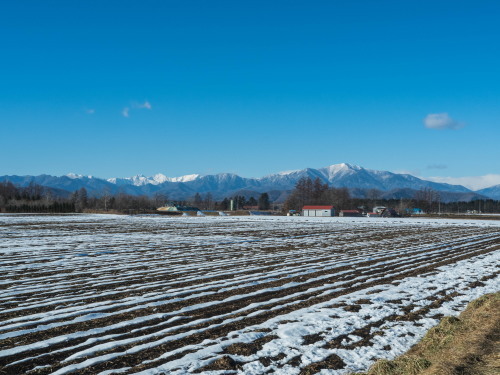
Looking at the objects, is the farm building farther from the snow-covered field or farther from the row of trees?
the snow-covered field

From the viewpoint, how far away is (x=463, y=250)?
23156mm

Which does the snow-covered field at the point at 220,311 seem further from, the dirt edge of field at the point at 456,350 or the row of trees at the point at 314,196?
the row of trees at the point at 314,196

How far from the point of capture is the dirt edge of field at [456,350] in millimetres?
6008

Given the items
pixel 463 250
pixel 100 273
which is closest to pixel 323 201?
pixel 463 250

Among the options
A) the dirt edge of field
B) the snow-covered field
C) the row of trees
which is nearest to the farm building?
the row of trees

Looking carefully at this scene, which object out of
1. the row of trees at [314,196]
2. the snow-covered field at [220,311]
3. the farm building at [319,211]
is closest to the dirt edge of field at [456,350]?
the snow-covered field at [220,311]

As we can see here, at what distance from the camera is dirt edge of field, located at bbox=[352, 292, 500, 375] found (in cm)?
601

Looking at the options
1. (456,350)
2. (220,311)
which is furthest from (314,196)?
(456,350)

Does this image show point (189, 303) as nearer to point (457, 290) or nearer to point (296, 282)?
point (296, 282)

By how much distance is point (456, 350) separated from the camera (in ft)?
22.2

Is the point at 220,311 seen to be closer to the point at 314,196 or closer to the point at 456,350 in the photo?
the point at 456,350

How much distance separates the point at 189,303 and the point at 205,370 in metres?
4.02

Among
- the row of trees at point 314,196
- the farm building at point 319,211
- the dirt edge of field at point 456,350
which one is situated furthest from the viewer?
the row of trees at point 314,196

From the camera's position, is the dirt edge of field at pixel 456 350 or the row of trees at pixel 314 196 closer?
the dirt edge of field at pixel 456 350
